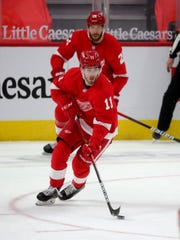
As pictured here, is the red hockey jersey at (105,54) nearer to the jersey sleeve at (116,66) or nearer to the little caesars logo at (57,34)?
the jersey sleeve at (116,66)

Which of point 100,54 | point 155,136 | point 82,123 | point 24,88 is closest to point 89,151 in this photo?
point 82,123

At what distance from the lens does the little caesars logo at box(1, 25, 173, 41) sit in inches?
313

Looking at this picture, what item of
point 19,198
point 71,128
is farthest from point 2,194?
point 71,128

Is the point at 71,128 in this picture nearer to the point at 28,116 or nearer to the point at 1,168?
the point at 1,168

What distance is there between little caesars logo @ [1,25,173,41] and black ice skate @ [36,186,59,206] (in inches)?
136

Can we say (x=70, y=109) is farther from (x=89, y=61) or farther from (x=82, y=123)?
(x=89, y=61)

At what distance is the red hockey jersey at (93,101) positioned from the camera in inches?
179

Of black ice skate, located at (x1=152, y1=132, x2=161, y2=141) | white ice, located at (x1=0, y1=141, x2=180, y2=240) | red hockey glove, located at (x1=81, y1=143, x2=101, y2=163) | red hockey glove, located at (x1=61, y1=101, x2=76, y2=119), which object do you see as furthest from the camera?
black ice skate, located at (x1=152, y1=132, x2=161, y2=141)

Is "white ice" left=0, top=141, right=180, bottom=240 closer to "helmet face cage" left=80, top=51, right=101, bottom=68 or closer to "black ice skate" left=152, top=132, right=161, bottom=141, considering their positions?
"black ice skate" left=152, top=132, right=161, bottom=141

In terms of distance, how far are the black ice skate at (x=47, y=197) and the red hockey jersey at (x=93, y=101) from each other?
0.40 m

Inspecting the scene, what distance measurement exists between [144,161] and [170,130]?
158 centimetres

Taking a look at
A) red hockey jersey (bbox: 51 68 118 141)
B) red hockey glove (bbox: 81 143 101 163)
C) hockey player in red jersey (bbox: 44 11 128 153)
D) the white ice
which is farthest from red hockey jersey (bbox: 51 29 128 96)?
red hockey glove (bbox: 81 143 101 163)

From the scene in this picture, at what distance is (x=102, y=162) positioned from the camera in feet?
21.8

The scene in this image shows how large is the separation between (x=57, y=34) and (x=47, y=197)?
3550 millimetres
